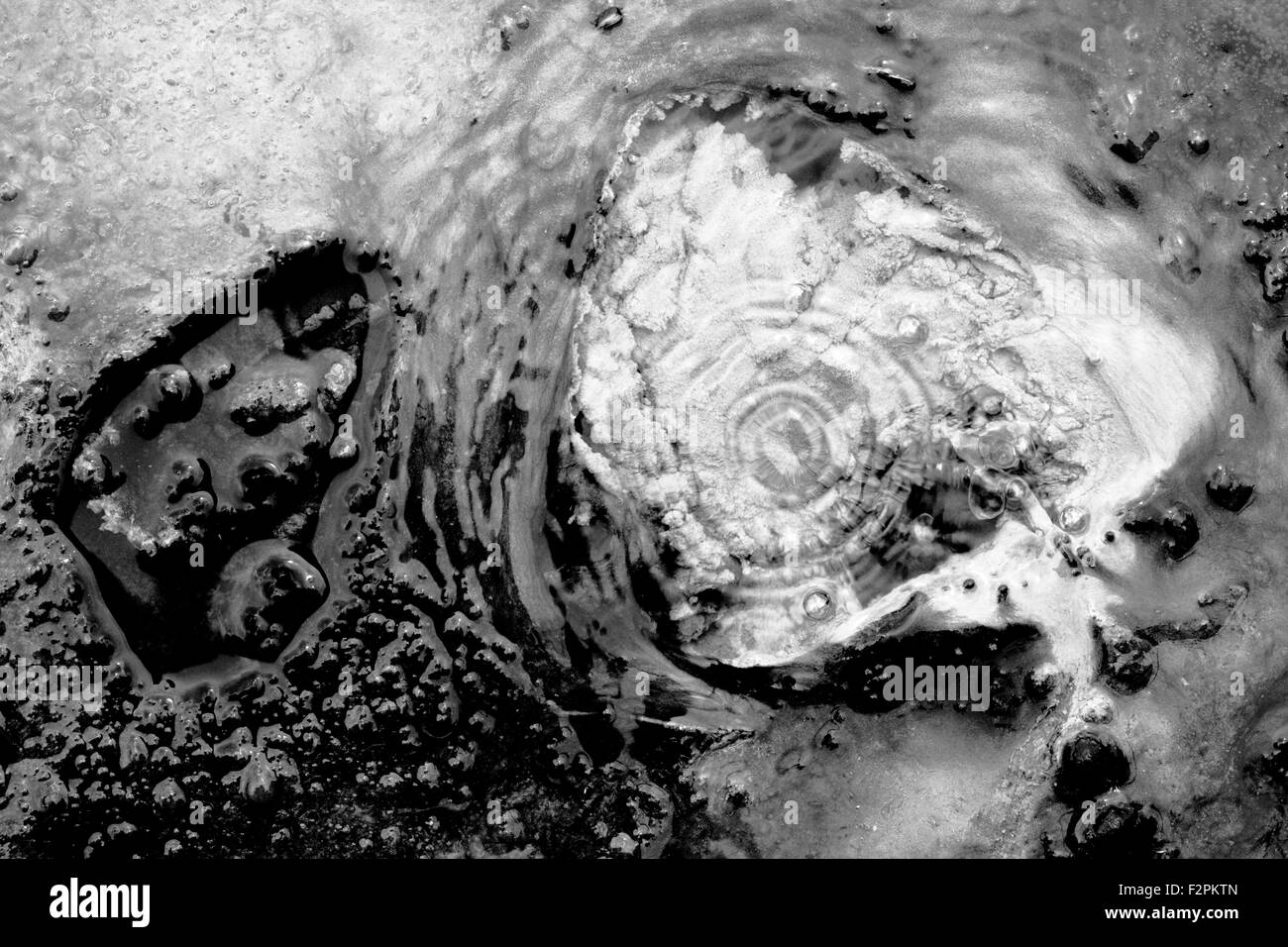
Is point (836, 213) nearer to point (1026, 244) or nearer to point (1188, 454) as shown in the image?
point (1026, 244)

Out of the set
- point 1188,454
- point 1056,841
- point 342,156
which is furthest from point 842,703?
point 342,156

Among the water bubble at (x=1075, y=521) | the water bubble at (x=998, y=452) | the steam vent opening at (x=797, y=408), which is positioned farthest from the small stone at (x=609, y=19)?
the water bubble at (x=1075, y=521)

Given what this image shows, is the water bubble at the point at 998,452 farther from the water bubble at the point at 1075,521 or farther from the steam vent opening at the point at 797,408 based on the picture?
the water bubble at the point at 1075,521

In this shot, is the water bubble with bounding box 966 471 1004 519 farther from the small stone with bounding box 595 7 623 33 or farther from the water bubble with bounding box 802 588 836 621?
the small stone with bounding box 595 7 623 33

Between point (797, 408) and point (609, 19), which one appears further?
point (609, 19)
